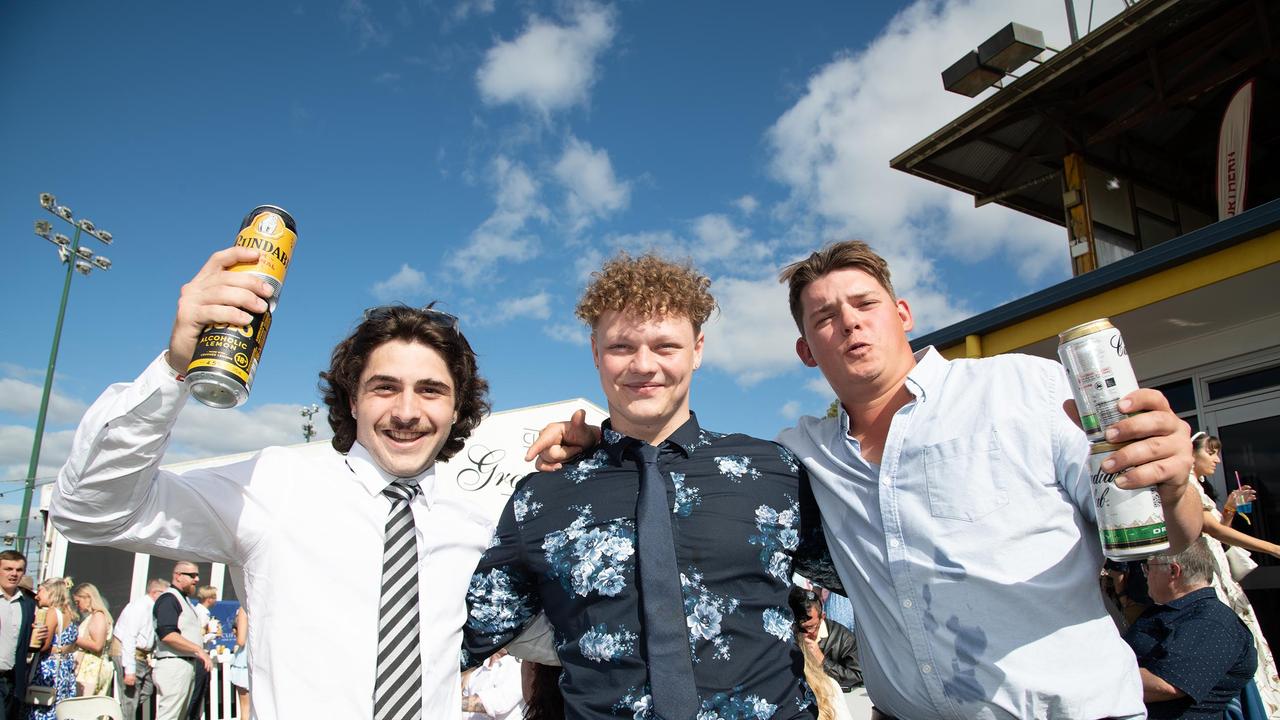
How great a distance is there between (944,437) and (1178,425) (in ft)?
1.75

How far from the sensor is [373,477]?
6.93 feet

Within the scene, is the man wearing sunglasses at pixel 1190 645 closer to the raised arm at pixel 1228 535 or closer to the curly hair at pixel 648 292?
the raised arm at pixel 1228 535

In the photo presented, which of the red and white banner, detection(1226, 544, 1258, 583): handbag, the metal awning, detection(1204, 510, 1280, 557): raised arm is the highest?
the metal awning

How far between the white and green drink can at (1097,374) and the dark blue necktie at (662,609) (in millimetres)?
1003

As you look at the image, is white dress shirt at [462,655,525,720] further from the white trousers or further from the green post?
the green post

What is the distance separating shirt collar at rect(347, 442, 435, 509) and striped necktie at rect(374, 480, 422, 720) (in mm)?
91

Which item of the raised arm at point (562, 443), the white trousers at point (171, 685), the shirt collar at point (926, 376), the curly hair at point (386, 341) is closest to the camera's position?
the shirt collar at point (926, 376)

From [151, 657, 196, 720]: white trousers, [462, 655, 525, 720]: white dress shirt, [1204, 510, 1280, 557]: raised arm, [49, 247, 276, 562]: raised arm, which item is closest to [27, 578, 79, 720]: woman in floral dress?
[151, 657, 196, 720]: white trousers

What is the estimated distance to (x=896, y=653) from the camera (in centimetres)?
189

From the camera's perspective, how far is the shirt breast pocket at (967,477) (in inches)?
71.7

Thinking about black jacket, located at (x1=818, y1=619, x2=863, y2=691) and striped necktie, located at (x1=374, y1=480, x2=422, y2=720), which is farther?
black jacket, located at (x1=818, y1=619, x2=863, y2=691)

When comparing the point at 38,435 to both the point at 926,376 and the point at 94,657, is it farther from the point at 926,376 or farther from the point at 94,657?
the point at 926,376

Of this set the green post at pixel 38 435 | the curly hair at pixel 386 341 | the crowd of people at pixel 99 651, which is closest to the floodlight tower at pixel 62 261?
the green post at pixel 38 435

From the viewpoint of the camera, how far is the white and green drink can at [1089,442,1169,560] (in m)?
1.50
